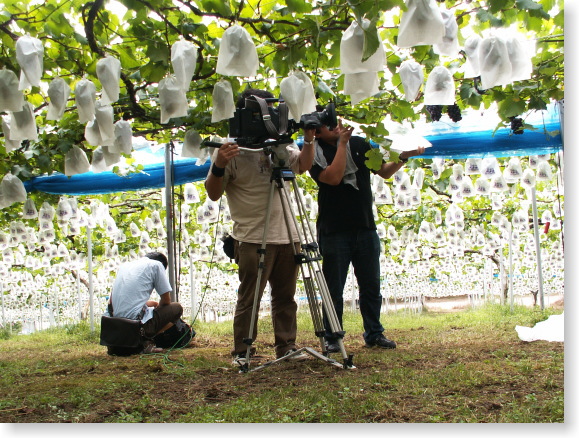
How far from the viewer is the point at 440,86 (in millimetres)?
1766

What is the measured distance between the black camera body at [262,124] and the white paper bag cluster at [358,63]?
51 cm

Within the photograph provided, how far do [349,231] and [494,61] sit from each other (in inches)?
49.6

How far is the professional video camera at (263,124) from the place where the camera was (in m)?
2.06

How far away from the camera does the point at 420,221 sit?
7215 mm

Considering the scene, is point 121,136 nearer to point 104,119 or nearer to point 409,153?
point 104,119

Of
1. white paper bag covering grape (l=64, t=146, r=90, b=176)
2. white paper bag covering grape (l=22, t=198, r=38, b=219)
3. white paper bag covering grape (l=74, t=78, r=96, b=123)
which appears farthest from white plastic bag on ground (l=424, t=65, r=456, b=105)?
white paper bag covering grape (l=22, t=198, r=38, b=219)

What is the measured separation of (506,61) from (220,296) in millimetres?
12563

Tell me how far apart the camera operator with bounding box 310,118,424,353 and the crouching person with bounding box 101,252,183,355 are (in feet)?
4.08

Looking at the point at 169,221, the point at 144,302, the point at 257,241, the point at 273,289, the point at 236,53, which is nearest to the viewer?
the point at 236,53

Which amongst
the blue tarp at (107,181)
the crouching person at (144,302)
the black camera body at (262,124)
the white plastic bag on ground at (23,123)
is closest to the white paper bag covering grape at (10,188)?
the crouching person at (144,302)

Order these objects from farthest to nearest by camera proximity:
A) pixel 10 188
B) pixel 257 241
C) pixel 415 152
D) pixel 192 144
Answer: pixel 10 188, pixel 415 152, pixel 192 144, pixel 257 241

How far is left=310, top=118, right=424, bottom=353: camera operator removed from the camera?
8.62ft

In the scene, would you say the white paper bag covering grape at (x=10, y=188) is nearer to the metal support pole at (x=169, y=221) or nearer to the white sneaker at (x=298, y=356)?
the metal support pole at (x=169, y=221)

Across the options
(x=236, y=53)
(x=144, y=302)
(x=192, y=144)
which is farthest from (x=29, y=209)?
(x=236, y=53)
